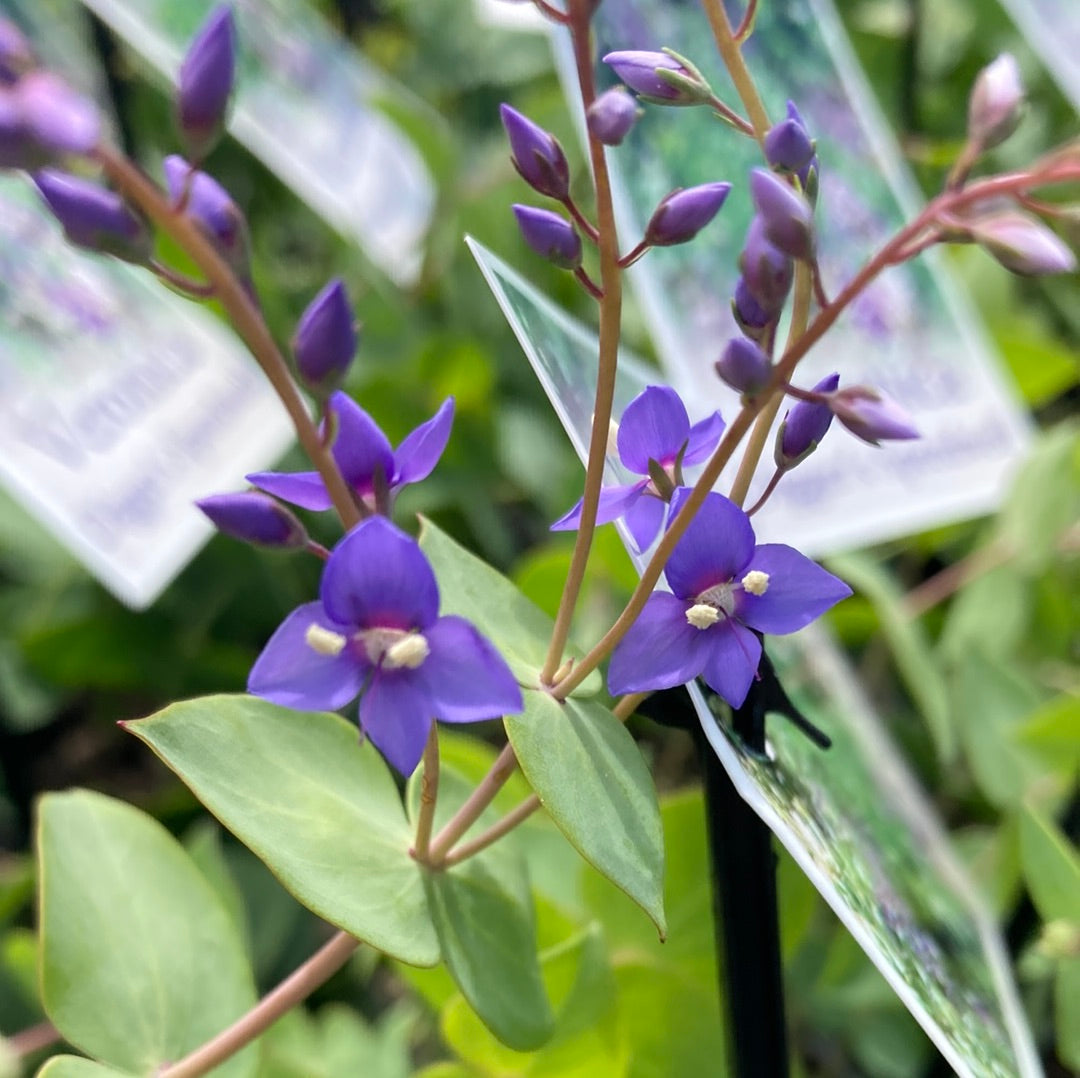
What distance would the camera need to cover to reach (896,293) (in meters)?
0.73

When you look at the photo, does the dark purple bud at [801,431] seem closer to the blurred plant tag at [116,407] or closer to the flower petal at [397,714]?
the flower petal at [397,714]

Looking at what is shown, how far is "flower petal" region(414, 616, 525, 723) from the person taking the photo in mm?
282

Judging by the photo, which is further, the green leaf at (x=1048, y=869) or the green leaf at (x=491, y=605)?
the green leaf at (x=1048, y=869)

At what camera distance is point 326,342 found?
0.29m

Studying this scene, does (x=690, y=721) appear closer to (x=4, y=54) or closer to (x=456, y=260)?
(x=4, y=54)

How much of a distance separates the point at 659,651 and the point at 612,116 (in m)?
0.14

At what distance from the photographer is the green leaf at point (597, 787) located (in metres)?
0.30

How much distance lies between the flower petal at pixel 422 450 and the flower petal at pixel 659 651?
0.07 meters

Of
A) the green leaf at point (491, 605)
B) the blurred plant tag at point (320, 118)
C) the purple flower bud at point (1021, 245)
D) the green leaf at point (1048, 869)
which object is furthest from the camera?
the blurred plant tag at point (320, 118)

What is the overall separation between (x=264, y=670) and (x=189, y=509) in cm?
43

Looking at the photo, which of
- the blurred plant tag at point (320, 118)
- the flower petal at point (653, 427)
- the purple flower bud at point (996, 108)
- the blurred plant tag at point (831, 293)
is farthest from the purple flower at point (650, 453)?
the blurred plant tag at point (320, 118)

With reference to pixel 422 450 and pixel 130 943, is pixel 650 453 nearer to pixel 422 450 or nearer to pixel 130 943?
pixel 422 450

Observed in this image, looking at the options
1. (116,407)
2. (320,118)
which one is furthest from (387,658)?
(320,118)

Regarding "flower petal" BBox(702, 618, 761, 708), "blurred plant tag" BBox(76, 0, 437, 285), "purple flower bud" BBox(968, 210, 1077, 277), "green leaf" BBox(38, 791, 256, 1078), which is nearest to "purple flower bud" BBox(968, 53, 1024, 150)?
"purple flower bud" BBox(968, 210, 1077, 277)
